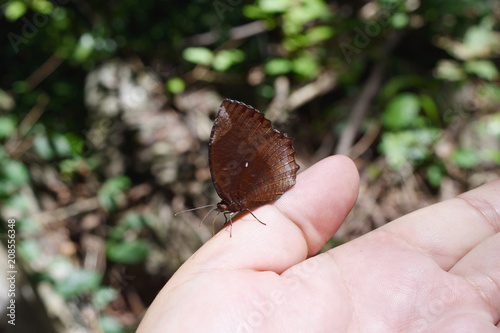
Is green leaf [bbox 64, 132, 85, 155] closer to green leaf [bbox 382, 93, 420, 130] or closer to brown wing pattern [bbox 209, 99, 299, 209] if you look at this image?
brown wing pattern [bbox 209, 99, 299, 209]

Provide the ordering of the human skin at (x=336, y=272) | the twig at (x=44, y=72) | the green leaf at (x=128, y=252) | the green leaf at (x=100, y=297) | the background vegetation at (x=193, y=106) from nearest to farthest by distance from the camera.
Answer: the human skin at (x=336, y=272), the green leaf at (x=100, y=297), the green leaf at (x=128, y=252), the background vegetation at (x=193, y=106), the twig at (x=44, y=72)

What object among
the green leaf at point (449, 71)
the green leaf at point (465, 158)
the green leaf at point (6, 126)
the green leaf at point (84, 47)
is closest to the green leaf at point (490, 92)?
the green leaf at point (449, 71)

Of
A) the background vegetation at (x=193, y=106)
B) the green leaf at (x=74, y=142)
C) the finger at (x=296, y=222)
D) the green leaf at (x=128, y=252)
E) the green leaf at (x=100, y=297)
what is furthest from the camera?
the green leaf at (x=74, y=142)

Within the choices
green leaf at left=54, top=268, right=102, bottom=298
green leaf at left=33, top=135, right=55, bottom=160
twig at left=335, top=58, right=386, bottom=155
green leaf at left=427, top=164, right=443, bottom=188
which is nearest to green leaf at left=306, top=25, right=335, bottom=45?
twig at left=335, top=58, right=386, bottom=155

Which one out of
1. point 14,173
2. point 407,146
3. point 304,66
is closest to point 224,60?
point 304,66

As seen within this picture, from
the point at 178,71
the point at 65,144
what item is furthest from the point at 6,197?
the point at 178,71

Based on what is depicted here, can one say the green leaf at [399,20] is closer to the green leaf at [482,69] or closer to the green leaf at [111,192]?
the green leaf at [482,69]

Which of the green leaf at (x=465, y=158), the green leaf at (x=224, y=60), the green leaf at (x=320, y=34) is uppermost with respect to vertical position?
the green leaf at (x=224, y=60)

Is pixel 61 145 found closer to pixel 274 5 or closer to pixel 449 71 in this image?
pixel 274 5
